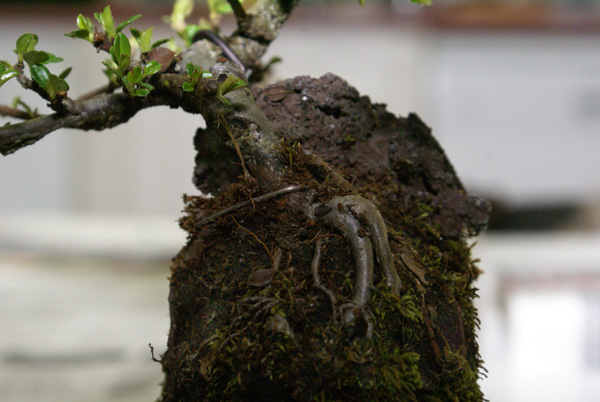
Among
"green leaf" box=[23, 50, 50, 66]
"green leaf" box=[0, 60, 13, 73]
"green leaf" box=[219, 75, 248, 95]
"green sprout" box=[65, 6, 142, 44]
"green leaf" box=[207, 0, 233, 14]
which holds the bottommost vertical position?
"green leaf" box=[219, 75, 248, 95]

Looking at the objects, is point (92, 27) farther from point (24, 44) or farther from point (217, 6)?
point (217, 6)

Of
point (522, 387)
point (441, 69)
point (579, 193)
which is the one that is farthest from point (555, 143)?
point (522, 387)

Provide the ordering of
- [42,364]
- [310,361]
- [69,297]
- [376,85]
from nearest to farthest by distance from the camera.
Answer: [310,361] < [42,364] < [69,297] < [376,85]

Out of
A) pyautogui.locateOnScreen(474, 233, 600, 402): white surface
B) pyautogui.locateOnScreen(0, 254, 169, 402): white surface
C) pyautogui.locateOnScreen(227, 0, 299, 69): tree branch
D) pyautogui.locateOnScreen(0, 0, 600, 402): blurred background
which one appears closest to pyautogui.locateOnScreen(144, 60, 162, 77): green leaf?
pyautogui.locateOnScreen(227, 0, 299, 69): tree branch

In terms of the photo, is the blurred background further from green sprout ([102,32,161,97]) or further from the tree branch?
green sprout ([102,32,161,97])

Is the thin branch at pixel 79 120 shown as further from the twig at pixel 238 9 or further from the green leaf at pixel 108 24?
the twig at pixel 238 9

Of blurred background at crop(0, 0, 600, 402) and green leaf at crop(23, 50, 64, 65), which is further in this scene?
blurred background at crop(0, 0, 600, 402)

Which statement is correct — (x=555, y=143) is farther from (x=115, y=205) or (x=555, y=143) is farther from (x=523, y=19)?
(x=115, y=205)
